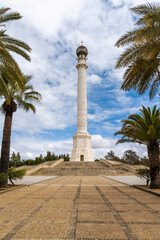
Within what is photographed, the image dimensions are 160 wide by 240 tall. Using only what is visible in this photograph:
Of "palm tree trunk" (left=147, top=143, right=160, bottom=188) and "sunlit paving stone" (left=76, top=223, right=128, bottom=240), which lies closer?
"sunlit paving stone" (left=76, top=223, right=128, bottom=240)

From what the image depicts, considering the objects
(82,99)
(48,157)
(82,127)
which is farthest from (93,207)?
(48,157)

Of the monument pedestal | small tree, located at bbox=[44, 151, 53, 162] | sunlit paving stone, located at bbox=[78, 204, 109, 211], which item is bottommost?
sunlit paving stone, located at bbox=[78, 204, 109, 211]

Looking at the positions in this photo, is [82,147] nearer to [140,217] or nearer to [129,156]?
[129,156]

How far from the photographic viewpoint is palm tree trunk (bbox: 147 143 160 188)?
31.1ft

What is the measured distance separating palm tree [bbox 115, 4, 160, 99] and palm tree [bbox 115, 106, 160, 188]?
131 cm

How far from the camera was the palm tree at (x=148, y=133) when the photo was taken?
9727 millimetres

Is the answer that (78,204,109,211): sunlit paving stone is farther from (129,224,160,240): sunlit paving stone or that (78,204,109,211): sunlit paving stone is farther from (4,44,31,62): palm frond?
(4,44,31,62): palm frond

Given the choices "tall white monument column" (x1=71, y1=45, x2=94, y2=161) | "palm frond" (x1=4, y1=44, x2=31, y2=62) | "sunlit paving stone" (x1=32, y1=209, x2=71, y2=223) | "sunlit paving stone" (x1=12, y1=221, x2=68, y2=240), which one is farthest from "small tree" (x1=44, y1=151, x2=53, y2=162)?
"sunlit paving stone" (x1=12, y1=221, x2=68, y2=240)

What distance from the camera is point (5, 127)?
10430 millimetres

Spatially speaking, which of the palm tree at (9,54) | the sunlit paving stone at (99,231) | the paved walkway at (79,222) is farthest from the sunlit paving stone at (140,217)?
the palm tree at (9,54)

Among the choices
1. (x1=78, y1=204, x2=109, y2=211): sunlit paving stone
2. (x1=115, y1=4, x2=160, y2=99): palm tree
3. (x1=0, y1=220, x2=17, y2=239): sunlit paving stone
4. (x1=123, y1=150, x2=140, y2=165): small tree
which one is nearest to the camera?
(x1=0, y1=220, x2=17, y2=239): sunlit paving stone

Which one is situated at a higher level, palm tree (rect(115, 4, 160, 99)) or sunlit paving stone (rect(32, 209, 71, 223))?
palm tree (rect(115, 4, 160, 99))

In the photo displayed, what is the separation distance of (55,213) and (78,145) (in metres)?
29.9

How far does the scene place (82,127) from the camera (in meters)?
35.9
